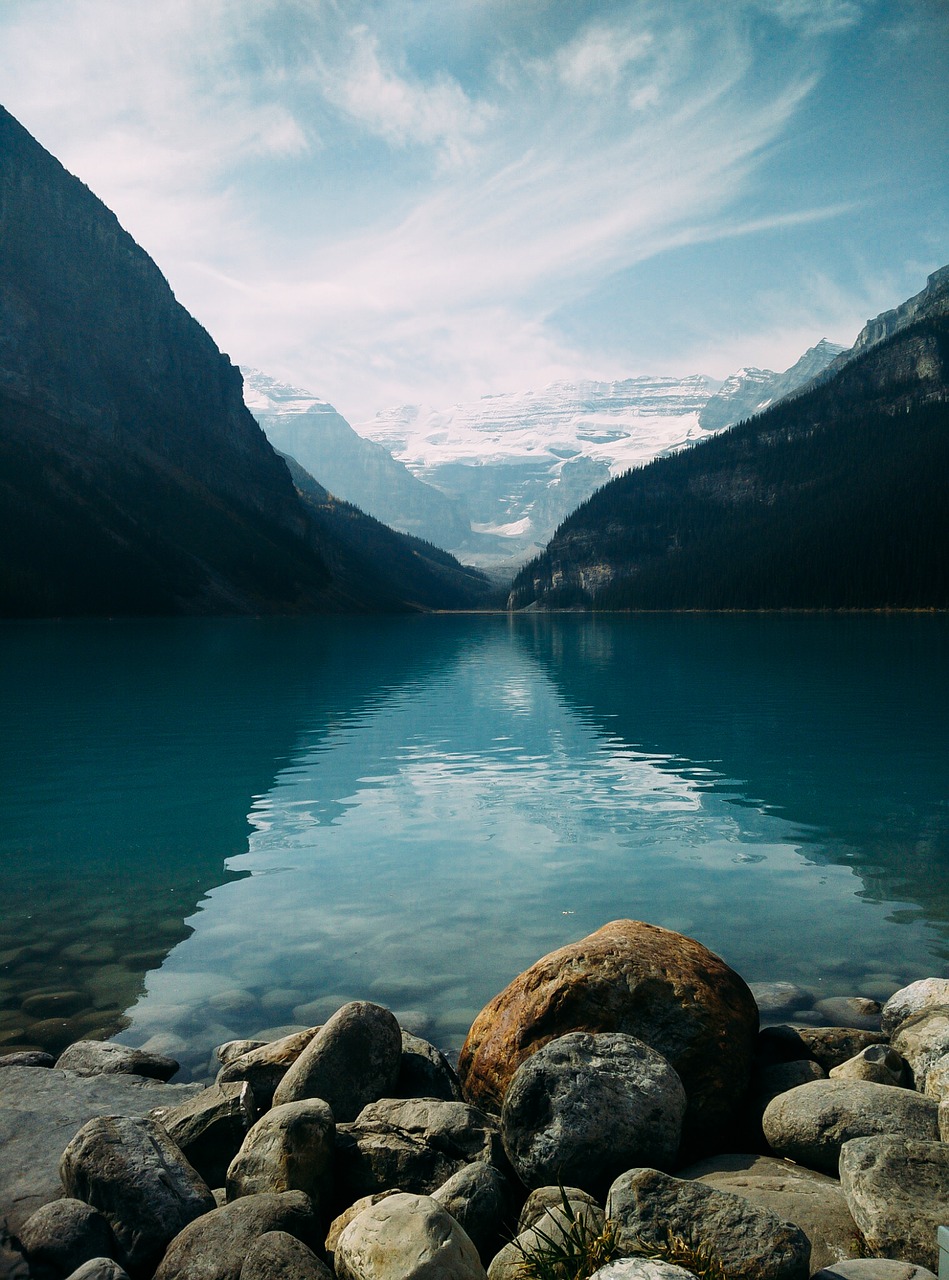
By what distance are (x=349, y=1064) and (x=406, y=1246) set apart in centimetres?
338

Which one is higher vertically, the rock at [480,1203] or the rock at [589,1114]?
the rock at [589,1114]

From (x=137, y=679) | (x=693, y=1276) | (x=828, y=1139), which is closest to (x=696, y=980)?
(x=828, y=1139)

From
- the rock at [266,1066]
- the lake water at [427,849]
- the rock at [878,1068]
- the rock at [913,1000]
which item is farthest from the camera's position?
the lake water at [427,849]

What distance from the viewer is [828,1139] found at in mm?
7348

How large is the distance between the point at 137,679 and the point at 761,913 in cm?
5634

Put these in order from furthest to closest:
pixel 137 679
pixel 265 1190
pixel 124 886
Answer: pixel 137 679
pixel 124 886
pixel 265 1190

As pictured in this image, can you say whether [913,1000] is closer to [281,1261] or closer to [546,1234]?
[546,1234]

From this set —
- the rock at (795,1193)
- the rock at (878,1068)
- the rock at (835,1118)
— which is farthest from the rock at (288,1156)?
the rock at (878,1068)

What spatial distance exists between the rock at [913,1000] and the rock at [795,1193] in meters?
3.77

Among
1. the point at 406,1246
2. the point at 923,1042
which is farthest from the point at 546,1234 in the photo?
the point at 923,1042

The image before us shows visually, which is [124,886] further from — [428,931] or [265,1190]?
[265,1190]

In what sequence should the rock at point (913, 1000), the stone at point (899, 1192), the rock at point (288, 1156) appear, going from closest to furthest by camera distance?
the stone at point (899, 1192)
the rock at point (288, 1156)
the rock at point (913, 1000)

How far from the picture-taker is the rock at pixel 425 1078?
938 centimetres

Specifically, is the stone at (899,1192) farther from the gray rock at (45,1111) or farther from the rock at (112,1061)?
the rock at (112,1061)
